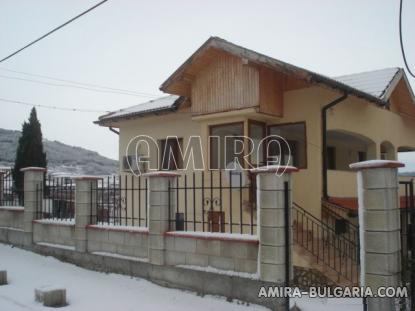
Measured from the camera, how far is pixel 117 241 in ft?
24.8

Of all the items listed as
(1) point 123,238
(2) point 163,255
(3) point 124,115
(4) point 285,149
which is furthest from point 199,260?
(3) point 124,115

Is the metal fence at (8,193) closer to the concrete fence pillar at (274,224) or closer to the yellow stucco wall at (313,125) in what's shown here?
the yellow stucco wall at (313,125)

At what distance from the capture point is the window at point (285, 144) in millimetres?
10750

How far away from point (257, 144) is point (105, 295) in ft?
19.0

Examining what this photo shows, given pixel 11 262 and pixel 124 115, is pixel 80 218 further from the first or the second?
pixel 124 115

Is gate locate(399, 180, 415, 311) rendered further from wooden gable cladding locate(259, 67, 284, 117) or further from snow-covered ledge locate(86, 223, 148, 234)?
wooden gable cladding locate(259, 67, 284, 117)

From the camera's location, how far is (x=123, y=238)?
24.5 feet

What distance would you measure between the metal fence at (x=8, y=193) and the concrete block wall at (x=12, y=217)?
0.82 feet

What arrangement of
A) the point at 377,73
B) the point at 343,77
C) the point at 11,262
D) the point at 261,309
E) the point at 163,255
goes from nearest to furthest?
1. the point at 261,309
2. the point at 163,255
3. the point at 11,262
4. the point at 377,73
5. the point at 343,77

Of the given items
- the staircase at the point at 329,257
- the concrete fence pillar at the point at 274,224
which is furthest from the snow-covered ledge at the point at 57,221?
the staircase at the point at 329,257

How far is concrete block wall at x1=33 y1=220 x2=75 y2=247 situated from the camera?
852cm

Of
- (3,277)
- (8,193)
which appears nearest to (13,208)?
(8,193)

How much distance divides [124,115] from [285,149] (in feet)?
19.2

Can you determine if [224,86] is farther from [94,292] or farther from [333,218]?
[94,292]
